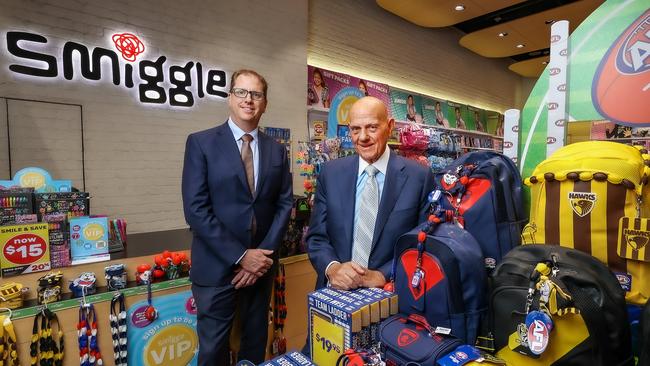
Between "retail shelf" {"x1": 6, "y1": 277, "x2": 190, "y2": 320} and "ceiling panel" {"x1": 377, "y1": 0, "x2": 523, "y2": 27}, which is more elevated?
"ceiling panel" {"x1": 377, "y1": 0, "x2": 523, "y2": 27}

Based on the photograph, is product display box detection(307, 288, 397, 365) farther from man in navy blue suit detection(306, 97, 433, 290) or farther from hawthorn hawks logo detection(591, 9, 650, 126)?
hawthorn hawks logo detection(591, 9, 650, 126)

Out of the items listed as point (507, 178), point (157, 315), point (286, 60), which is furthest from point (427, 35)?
point (157, 315)

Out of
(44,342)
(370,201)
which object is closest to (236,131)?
(370,201)

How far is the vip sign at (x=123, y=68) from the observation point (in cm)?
313

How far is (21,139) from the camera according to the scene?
3150 mm

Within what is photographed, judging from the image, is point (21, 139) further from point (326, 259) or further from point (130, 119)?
point (326, 259)

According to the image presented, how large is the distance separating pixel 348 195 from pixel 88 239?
1.65 metres

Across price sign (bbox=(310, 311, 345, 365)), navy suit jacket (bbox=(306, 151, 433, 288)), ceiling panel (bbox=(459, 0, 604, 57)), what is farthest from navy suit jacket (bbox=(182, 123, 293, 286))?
ceiling panel (bbox=(459, 0, 604, 57))

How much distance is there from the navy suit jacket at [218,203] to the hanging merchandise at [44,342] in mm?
832

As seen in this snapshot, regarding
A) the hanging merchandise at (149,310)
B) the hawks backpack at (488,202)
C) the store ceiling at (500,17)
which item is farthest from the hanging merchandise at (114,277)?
the store ceiling at (500,17)

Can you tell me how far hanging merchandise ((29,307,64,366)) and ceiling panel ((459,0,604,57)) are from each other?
292 inches

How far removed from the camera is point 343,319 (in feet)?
3.56

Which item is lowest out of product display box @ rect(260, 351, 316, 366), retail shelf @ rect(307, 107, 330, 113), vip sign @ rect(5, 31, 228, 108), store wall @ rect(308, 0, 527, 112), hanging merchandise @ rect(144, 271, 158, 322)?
hanging merchandise @ rect(144, 271, 158, 322)

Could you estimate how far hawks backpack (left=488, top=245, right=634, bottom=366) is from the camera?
0.94 meters
